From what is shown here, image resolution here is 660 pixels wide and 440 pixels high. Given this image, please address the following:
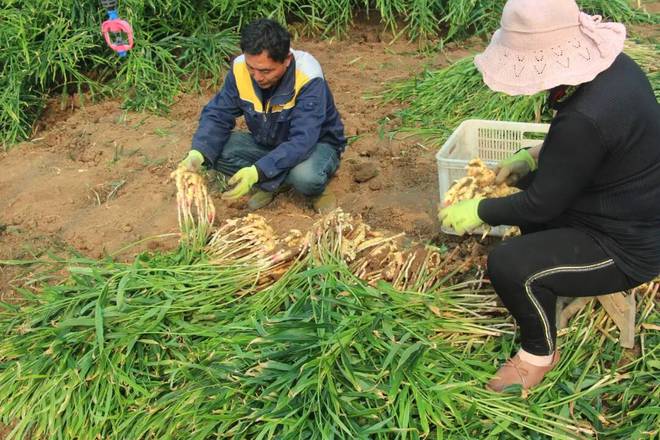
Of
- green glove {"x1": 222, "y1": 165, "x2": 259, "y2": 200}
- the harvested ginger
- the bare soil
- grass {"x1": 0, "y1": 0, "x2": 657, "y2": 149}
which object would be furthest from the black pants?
grass {"x1": 0, "y1": 0, "x2": 657, "y2": 149}

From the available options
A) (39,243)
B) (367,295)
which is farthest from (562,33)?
(39,243)

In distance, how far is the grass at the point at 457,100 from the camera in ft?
12.4

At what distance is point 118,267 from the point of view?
263cm

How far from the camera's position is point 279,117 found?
10.4 ft

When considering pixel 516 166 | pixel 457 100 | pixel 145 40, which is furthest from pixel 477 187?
pixel 145 40

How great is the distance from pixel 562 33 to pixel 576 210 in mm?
514

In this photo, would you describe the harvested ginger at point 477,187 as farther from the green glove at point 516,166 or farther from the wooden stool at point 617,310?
the wooden stool at point 617,310

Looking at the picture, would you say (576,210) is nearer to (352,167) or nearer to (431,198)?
A: (431,198)

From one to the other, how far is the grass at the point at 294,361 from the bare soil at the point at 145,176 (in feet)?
1.63

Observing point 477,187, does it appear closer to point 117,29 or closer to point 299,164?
→ point 299,164

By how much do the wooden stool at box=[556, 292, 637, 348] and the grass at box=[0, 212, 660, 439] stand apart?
40 mm

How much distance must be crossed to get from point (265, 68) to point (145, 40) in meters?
2.08

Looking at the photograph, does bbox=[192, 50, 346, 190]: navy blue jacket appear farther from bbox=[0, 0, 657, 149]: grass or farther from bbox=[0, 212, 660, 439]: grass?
bbox=[0, 0, 657, 149]: grass

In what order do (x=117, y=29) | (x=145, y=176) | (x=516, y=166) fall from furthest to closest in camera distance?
(x=117, y=29), (x=145, y=176), (x=516, y=166)
